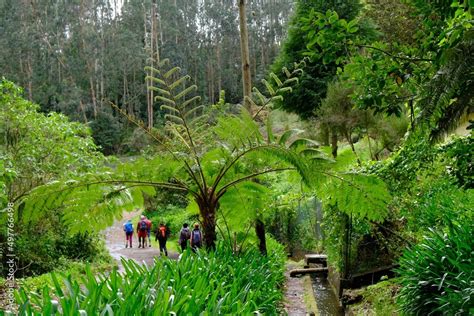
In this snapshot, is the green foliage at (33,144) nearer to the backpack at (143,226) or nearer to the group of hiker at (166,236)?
the group of hiker at (166,236)

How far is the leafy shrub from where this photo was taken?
395cm

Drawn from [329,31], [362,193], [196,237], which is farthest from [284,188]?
[329,31]

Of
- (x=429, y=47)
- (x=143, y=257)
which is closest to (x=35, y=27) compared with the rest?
(x=143, y=257)

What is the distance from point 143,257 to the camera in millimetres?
13938

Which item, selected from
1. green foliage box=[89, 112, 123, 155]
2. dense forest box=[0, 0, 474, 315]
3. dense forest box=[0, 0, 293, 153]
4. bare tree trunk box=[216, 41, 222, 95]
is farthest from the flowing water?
bare tree trunk box=[216, 41, 222, 95]

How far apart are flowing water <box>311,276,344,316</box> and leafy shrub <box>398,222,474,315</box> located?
2.74 meters

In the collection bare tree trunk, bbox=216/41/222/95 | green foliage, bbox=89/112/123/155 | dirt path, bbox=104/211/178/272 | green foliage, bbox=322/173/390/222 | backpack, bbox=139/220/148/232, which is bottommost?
dirt path, bbox=104/211/178/272

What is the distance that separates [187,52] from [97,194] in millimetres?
49133

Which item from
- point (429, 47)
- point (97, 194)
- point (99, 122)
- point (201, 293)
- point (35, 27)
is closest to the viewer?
point (201, 293)

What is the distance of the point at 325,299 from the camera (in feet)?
28.6

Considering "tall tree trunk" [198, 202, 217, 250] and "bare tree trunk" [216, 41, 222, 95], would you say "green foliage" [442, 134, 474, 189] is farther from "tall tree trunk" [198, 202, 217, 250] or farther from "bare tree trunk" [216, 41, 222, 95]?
"bare tree trunk" [216, 41, 222, 95]

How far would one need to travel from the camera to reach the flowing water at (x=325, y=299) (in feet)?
25.4

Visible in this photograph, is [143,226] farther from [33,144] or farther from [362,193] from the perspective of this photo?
[362,193]

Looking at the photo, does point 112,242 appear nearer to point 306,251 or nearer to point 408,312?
point 306,251
